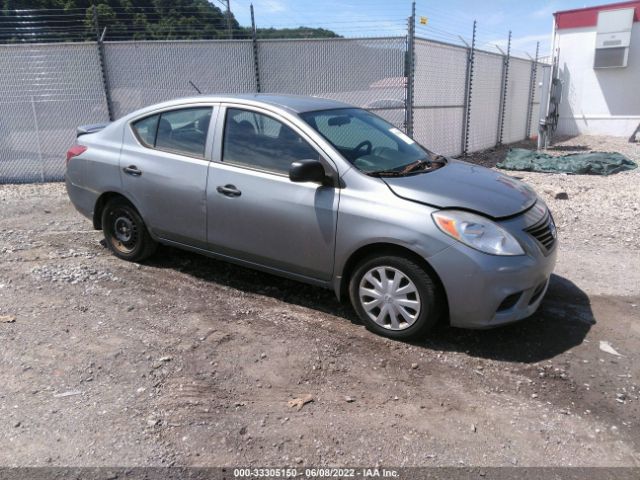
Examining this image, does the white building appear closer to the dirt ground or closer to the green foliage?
the green foliage

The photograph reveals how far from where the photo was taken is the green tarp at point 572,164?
35.3ft

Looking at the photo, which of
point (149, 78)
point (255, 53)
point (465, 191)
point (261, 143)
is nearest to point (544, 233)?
point (465, 191)

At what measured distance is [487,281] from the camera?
342 cm

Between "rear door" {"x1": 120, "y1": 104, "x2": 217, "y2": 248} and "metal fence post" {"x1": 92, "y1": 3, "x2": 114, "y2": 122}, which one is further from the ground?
"metal fence post" {"x1": 92, "y1": 3, "x2": 114, "y2": 122}

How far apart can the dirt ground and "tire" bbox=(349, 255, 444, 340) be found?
0.15 metres

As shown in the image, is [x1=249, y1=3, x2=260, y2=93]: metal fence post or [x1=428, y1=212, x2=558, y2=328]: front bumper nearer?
[x1=428, y1=212, x2=558, y2=328]: front bumper

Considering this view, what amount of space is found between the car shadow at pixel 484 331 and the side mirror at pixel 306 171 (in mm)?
1074

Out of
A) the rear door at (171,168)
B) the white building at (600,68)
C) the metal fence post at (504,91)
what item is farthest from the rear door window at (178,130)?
the white building at (600,68)

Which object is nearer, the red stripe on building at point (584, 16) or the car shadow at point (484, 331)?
the car shadow at point (484, 331)

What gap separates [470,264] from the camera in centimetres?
342

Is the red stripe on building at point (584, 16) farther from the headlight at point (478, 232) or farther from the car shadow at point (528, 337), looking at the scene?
the headlight at point (478, 232)

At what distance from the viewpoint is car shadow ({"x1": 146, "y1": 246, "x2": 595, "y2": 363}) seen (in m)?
3.75

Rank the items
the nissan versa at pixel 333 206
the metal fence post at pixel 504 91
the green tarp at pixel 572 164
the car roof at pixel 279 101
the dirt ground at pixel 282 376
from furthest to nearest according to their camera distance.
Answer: the metal fence post at pixel 504 91
the green tarp at pixel 572 164
the car roof at pixel 279 101
the nissan versa at pixel 333 206
the dirt ground at pixel 282 376

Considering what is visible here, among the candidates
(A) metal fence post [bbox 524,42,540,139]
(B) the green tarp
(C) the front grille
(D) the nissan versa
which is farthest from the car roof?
(A) metal fence post [bbox 524,42,540,139]
